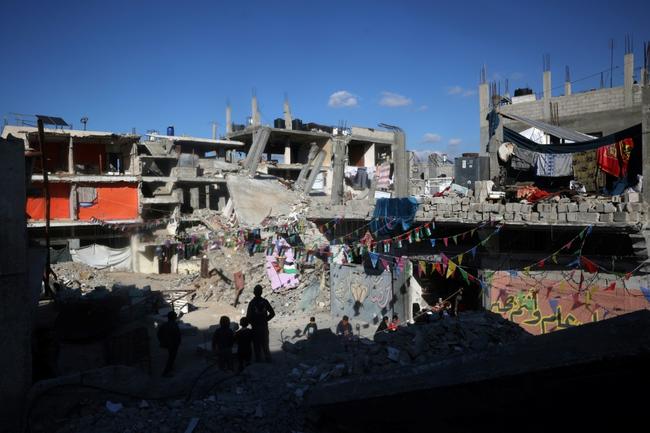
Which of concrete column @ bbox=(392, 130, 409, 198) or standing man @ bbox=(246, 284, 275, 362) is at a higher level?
concrete column @ bbox=(392, 130, 409, 198)

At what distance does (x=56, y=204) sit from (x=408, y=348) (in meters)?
28.5

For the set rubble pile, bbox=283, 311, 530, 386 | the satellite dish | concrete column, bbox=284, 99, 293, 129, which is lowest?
rubble pile, bbox=283, 311, 530, 386

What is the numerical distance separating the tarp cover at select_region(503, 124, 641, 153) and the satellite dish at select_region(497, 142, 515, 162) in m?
0.63

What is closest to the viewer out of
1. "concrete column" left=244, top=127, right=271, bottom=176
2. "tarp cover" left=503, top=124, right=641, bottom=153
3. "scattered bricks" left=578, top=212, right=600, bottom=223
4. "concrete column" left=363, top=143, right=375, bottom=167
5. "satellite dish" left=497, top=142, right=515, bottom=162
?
"scattered bricks" left=578, top=212, right=600, bottom=223

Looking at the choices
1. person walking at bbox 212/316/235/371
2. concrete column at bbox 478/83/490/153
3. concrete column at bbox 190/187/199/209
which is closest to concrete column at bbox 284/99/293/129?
concrete column at bbox 190/187/199/209

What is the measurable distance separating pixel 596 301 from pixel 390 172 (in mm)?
21280

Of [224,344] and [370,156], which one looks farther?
[370,156]

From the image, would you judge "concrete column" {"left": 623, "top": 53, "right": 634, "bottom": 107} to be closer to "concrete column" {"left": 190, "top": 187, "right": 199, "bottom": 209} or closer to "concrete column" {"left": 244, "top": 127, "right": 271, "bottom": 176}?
"concrete column" {"left": 244, "top": 127, "right": 271, "bottom": 176}

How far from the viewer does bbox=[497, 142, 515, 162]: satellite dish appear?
53.1 ft

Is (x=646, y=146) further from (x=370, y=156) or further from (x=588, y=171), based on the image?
(x=370, y=156)

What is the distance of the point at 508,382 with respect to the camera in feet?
10.6

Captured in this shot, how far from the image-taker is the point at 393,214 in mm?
16594

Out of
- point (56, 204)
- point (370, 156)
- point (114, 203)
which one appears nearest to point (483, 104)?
point (370, 156)

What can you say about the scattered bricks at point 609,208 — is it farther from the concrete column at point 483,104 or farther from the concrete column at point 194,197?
the concrete column at point 194,197
